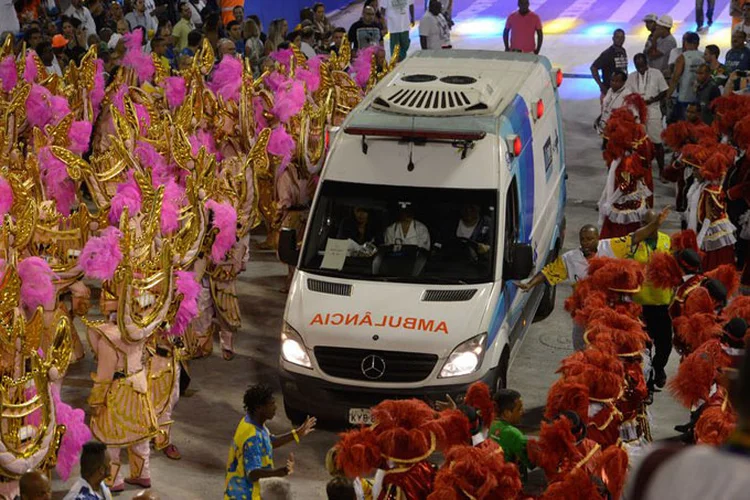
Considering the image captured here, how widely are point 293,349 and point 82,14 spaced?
12856mm

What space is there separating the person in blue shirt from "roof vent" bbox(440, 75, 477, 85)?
184 inches

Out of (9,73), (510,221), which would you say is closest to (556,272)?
(510,221)

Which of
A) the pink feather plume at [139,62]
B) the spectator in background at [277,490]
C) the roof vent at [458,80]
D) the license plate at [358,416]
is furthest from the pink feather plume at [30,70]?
the spectator in background at [277,490]

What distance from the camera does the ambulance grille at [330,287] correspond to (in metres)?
9.95

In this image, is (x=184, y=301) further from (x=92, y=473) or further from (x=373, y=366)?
(x=92, y=473)

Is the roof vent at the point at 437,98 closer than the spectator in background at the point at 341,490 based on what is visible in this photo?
No

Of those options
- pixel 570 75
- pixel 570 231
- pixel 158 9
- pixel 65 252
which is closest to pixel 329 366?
pixel 65 252

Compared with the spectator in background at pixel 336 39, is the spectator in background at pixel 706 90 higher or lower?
lower

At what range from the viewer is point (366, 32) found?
21.1 metres

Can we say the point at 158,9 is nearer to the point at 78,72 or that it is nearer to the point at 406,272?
the point at 78,72

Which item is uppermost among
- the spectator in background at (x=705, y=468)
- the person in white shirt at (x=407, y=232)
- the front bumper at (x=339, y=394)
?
the spectator in background at (x=705, y=468)

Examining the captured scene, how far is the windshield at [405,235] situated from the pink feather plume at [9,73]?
609 cm

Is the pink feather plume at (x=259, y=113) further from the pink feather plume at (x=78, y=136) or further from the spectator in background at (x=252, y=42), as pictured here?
the spectator in background at (x=252, y=42)

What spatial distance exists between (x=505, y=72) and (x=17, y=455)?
20.7 ft
